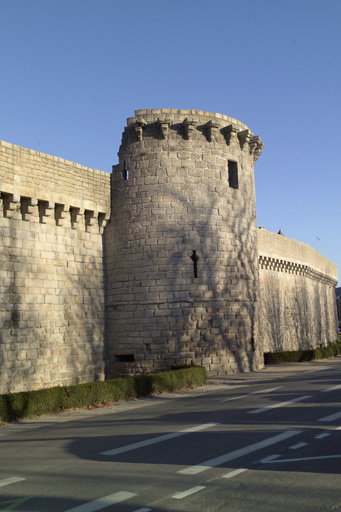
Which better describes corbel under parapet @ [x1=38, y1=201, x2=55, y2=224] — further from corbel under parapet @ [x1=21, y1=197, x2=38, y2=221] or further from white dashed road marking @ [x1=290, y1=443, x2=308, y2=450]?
white dashed road marking @ [x1=290, y1=443, x2=308, y2=450]

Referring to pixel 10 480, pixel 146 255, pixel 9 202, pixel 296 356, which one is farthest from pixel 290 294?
pixel 10 480

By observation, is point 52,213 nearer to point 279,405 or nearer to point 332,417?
point 279,405

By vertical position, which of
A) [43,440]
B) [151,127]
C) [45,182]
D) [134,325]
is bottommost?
A: [43,440]

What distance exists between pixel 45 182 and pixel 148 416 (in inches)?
328

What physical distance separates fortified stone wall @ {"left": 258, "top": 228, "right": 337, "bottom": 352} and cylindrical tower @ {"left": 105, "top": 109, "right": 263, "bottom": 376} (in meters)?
2.92

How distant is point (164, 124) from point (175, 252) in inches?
174

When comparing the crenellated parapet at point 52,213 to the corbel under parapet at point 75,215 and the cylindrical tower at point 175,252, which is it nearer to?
the corbel under parapet at point 75,215

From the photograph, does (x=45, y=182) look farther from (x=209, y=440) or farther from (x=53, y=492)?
(x=53, y=492)

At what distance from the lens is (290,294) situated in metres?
32.1

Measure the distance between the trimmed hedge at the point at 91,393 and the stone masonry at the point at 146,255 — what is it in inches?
71.1

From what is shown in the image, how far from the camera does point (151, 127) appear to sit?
1898cm

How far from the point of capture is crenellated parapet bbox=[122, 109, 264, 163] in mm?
18781

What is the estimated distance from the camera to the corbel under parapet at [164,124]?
18.6 m

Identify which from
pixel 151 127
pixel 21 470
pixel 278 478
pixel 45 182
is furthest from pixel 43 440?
pixel 151 127
